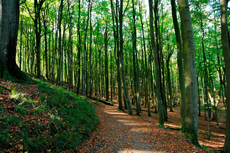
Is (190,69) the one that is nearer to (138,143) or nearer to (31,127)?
(138,143)

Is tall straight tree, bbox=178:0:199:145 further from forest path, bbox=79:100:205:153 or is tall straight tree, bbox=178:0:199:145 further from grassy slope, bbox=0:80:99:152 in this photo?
grassy slope, bbox=0:80:99:152

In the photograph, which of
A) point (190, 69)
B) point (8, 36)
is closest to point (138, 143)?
point (190, 69)

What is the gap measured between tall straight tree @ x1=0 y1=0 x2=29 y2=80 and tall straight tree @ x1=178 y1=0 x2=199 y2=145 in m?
7.66

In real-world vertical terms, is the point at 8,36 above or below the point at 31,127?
above

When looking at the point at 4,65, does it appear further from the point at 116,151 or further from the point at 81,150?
the point at 116,151

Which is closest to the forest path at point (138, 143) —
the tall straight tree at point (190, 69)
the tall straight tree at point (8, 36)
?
the tall straight tree at point (190, 69)

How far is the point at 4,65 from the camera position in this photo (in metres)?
5.33

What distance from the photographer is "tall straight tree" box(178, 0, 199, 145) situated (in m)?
5.55

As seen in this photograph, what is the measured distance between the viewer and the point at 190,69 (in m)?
5.59

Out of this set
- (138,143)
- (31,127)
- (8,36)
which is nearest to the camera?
(31,127)

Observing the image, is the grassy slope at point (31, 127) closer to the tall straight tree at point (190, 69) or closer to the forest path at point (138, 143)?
the forest path at point (138, 143)

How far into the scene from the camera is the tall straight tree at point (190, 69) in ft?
18.2

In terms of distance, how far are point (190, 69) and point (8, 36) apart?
8.23m

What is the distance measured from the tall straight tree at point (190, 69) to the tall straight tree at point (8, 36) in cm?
766
